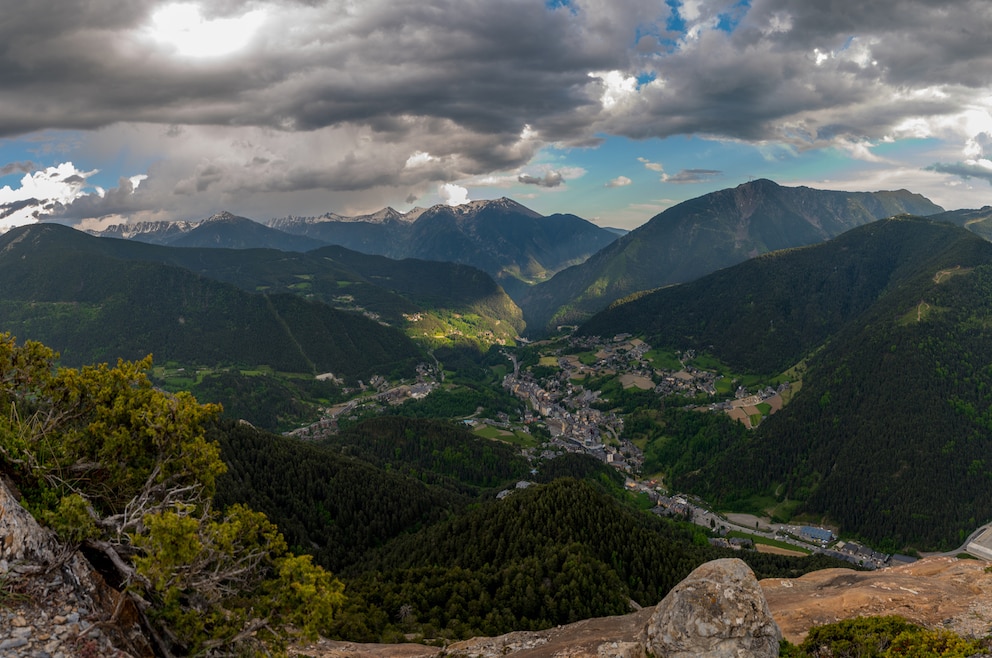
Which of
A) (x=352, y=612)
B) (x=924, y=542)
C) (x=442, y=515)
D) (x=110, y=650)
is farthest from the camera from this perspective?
(x=924, y=542)

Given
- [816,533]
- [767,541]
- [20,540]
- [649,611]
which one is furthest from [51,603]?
[816,533]

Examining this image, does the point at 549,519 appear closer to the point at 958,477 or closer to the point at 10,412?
the point at 10,412

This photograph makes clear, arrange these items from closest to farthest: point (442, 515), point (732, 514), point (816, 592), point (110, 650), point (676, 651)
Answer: point (110, 650)
point (676, 651)
point (816, 592)
point (442, 515)
point (732, 514)

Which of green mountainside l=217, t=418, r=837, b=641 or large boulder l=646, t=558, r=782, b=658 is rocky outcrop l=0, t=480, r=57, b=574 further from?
green mountainside l=217, t=418, r=837, b=641

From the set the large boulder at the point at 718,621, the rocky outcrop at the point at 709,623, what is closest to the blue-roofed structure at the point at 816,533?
the rocky outcrop at the point at 709,623

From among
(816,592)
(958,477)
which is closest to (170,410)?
(816,592)

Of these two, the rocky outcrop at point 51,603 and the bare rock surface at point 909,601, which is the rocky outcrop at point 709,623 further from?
the rocky outcrop at point 51,603

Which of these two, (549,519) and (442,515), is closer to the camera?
(549,519)

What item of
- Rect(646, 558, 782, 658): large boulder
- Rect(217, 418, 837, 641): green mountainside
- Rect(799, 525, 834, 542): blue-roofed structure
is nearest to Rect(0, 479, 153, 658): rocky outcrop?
Rect(646, 558, 782, 658): large boulder
